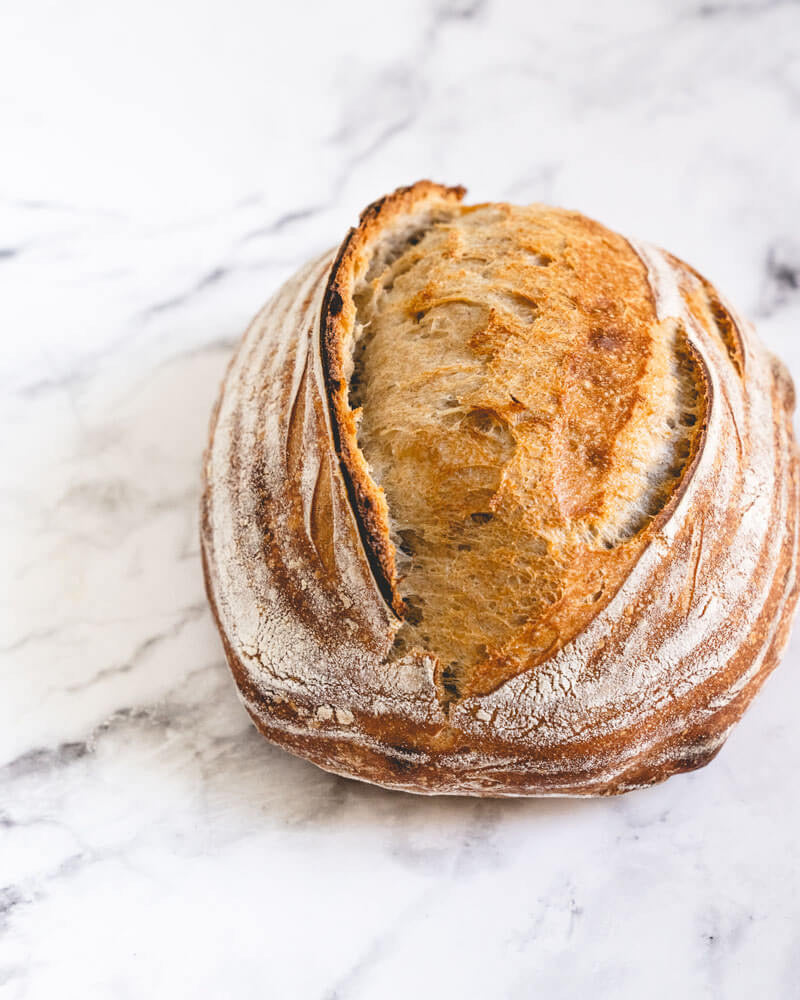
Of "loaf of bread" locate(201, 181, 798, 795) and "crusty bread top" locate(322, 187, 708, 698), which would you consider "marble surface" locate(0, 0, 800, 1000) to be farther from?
"crusty bread top" locate(322, 187, 708, 698)

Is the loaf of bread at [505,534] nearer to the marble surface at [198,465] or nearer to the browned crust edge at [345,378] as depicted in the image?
the browned crust edge at [345,378]

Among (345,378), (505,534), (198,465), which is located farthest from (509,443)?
(198,465)

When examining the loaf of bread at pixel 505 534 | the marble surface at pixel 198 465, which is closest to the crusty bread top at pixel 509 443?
the loaf of bread at pixel 505 534

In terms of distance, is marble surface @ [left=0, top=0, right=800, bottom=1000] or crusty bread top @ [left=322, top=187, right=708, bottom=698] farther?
marble surface @ [left=0, top=0, right=800, bottom=1000]

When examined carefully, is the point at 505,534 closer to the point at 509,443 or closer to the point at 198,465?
the point at 509,443

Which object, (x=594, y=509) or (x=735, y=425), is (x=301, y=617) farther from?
(x=735, y=425)

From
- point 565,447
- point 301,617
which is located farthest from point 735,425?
point 301,617

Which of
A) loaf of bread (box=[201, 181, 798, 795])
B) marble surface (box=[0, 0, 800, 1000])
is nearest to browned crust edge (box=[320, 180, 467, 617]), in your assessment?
loaf of bread (box=[201, 181, 798, 795])

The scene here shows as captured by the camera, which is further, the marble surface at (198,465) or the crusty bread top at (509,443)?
the marble surface at (198,465)
